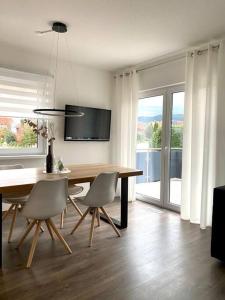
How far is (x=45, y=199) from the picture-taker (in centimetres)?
243

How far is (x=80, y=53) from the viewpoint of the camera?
418 centimetres

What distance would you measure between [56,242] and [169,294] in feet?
4.85

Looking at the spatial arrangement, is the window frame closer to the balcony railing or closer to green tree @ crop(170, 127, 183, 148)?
the balcony railing

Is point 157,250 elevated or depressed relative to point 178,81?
depressed

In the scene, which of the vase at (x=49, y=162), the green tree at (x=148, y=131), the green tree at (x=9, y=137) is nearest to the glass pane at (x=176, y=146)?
the green tree at (x=148, y=131)

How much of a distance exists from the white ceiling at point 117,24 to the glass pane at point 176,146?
856 mm

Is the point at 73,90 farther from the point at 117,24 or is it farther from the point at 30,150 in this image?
the point at 117,24

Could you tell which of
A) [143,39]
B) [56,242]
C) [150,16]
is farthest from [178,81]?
[56,242]

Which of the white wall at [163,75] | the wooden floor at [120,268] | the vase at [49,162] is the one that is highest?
the white wall at [163,75]

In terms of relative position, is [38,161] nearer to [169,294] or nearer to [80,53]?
[80,53]

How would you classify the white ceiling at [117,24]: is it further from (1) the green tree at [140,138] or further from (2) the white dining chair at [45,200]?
(2) the white dining chair at [45,200]

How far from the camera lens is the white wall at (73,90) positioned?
163 inches

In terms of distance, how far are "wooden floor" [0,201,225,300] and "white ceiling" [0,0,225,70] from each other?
8.62 ft

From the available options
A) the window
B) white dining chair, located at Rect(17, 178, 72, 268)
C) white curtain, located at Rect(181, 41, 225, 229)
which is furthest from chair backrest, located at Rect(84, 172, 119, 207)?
the window
